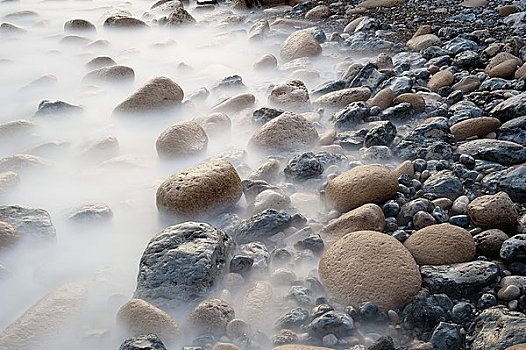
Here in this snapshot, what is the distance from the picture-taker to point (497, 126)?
3145mm

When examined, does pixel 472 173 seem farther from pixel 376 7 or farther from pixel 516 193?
pixel 376 7

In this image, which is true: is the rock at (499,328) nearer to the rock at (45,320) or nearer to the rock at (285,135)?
the rock at (45,320)

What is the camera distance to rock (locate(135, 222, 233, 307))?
2.10 m

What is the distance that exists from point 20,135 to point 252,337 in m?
2.27

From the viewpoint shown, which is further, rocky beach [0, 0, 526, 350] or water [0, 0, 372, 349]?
water [0, 0, 372, 349]

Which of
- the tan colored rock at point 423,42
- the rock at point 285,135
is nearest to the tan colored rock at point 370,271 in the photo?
the rock at point 285,135

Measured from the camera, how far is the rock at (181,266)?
6.89ft

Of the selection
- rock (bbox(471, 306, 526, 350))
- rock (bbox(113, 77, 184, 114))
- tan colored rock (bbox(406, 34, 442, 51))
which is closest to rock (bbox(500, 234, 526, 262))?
rock (bbox(471, 306, 526, 350))

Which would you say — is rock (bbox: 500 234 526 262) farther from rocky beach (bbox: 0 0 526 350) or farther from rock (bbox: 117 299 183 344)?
rock (bbox: 117 299 183 344)

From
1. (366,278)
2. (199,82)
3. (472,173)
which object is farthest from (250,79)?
(366,278)

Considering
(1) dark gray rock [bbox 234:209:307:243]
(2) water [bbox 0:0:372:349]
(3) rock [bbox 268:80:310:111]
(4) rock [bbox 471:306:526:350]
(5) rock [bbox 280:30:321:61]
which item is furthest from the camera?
(5) rock [bbox 280:30:321:61]

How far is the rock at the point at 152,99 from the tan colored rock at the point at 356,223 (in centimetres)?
172

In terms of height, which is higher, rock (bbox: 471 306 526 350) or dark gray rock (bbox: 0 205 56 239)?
dark gray rock (bbox: 0 205 56 239)

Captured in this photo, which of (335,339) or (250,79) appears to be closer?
(335,339)
